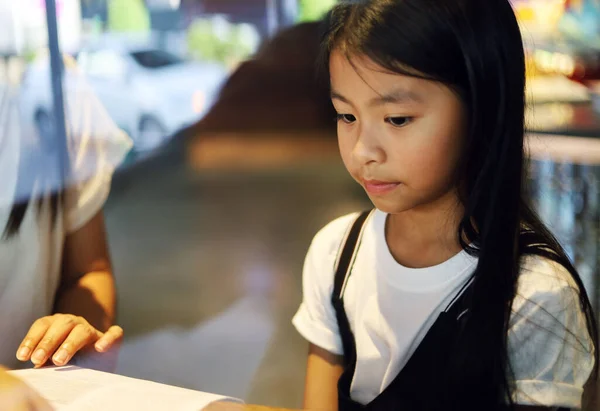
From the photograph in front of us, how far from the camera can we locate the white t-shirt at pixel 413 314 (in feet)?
2.14

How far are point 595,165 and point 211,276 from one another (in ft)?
2.35

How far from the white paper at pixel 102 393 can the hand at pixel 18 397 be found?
0.04ft

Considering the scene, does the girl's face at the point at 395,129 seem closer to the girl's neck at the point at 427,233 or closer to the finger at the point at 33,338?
the girl's neck at the point at 427,233

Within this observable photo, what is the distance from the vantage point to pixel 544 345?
65cm

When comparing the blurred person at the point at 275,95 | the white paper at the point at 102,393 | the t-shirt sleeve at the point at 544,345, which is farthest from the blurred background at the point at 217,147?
the t-shirt sleeve at the point at 544,345

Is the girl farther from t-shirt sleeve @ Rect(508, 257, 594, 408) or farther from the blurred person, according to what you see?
the blurred person

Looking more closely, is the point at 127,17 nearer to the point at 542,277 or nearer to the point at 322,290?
the point at 322,290

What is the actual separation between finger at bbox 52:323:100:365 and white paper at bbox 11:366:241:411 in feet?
0.04

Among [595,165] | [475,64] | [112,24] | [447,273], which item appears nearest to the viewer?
[475,64]

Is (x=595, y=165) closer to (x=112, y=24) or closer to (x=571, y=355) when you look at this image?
(x=571, y=355)

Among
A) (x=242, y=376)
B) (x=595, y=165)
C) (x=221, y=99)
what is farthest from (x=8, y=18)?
(x=595, y=165)

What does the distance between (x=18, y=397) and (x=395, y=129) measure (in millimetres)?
424

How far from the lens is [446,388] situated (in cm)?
66

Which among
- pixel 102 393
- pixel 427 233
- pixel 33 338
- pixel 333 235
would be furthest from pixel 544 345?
pixel 33 338
